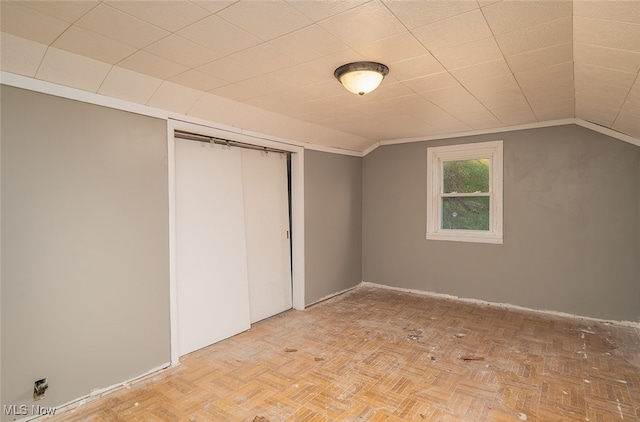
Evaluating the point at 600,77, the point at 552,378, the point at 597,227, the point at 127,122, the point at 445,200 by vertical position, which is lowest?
the point at 552,378

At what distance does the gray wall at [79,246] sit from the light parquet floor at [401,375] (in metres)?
0.34

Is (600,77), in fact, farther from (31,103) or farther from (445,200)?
(31,103)

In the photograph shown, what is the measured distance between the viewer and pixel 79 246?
2492mm

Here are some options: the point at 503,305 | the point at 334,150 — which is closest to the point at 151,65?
the point at 334,150

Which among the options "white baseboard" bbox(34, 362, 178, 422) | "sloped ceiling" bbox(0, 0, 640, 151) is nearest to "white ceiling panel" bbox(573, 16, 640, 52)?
"sloped ceiling" bbox(0, 0, 640, 151)

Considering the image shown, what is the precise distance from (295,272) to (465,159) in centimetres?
298

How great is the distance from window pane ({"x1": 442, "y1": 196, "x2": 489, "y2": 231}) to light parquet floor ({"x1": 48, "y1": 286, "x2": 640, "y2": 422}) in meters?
1.37

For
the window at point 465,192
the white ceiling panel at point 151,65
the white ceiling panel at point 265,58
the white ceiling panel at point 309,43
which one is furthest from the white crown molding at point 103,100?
the window at point 465,192

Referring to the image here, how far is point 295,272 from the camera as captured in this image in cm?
467

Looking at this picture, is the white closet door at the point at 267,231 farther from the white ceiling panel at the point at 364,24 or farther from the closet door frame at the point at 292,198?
the white ceiling panel at the point at 364,24

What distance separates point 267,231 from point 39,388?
2.59m

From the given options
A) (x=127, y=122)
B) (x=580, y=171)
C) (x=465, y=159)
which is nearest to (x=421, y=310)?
(x=465, y=159)

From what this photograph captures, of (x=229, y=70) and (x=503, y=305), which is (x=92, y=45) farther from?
(x=503, y=305)

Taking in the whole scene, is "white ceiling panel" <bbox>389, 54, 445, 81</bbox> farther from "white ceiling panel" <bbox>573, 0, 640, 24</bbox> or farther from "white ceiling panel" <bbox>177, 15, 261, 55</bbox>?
"white ceiling panel" <bbox>177, 15, 261, 55</bbox>
